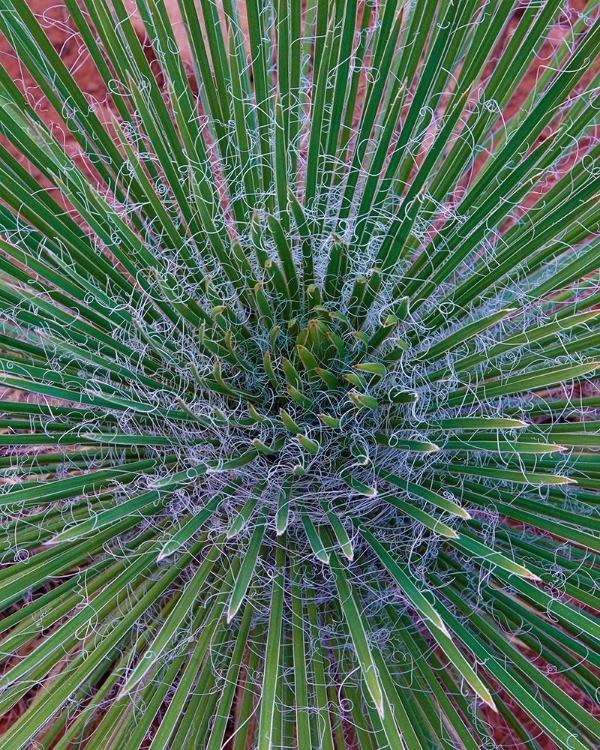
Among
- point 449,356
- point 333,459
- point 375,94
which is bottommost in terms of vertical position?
point 333,459

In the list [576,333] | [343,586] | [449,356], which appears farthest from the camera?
[576,333]

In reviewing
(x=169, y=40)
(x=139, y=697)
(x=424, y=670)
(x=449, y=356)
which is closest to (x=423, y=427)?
(x=449, y=356)

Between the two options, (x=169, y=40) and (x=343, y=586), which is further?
(x=169, y=40)

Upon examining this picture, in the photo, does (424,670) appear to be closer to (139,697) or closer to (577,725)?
(577,725)

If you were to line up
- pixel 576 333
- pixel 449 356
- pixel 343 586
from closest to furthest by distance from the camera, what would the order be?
pixel 343 586 → pixel 449 356 → pixel 576 333

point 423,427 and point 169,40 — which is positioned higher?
point 169,40

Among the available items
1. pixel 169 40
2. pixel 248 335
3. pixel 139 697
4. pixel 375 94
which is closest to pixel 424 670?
pixel 139 697
